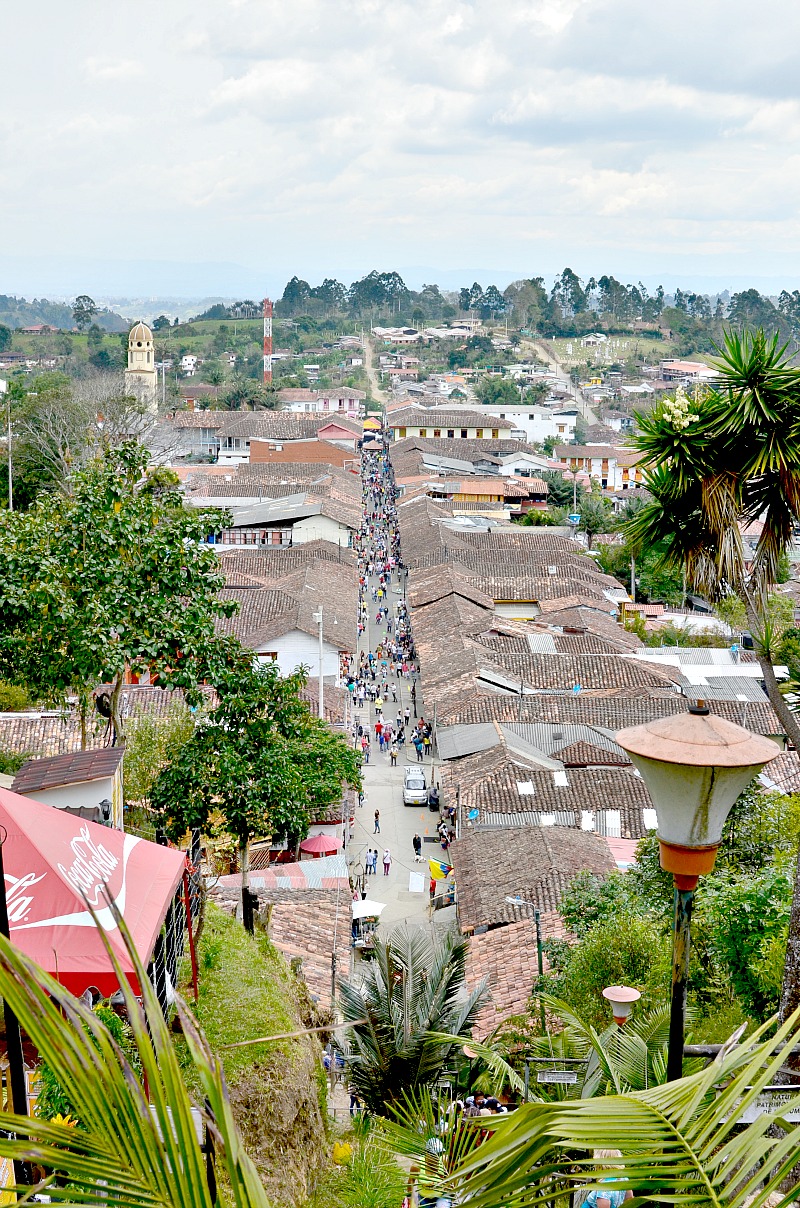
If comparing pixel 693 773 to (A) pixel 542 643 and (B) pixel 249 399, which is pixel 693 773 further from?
(B) pixel 249 399

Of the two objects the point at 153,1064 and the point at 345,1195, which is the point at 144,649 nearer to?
the point at 345,1195

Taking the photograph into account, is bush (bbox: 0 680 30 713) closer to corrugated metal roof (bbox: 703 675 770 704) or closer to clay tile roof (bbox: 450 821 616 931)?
clay tile roof (bbox: 450 821 616 931)

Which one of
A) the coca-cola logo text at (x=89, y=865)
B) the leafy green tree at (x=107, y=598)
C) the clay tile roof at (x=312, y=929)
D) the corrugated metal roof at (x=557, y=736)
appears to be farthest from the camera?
the corrugated metal roof at (x=557, y=736)

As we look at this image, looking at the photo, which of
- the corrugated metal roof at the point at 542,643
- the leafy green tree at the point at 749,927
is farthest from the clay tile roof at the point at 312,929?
the corrugated metal roof at the point at 542,643

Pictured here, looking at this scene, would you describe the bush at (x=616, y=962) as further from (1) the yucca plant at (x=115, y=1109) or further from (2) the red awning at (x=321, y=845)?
(1) the yucca plant at (x=115, y=1109)

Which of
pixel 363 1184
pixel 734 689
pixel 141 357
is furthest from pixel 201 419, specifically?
pixel 363 1184

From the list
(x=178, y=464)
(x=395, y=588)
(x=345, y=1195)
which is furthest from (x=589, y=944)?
(x=178, y=464)
